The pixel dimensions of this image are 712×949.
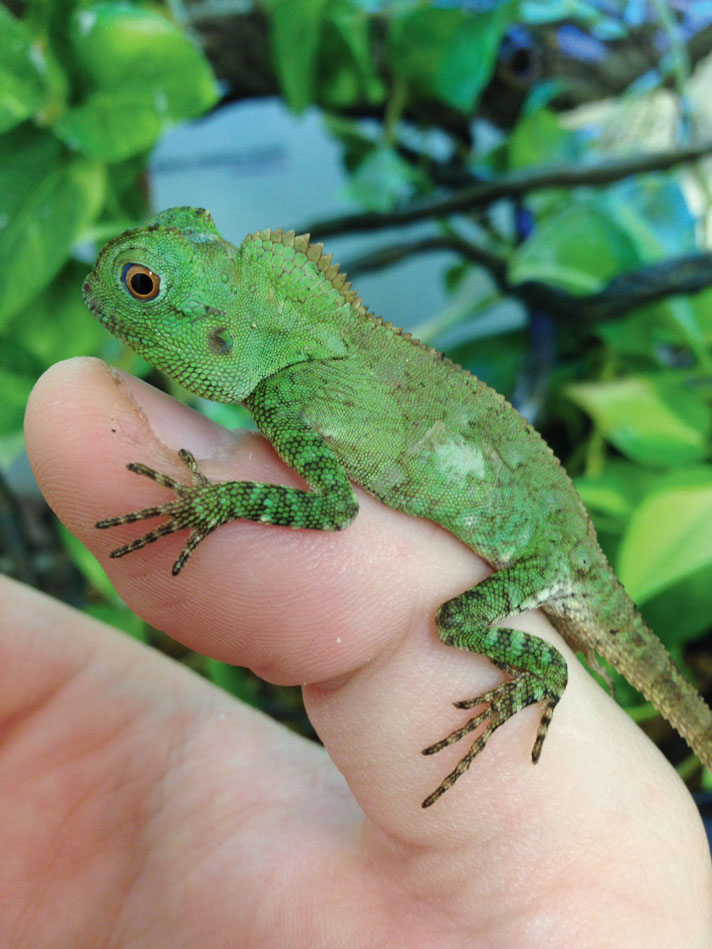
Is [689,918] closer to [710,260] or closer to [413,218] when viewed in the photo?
[710,260]

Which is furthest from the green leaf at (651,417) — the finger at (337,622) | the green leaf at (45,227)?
the green leaf at (45,227)

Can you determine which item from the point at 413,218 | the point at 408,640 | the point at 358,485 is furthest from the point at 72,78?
the point at 408,640

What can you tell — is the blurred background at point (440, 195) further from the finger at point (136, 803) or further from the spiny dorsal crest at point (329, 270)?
the finger at point (136, 803)

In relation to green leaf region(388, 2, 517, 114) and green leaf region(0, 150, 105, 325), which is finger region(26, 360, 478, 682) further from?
green leaf region(388, 2, 517, 114)

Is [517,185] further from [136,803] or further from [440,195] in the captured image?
[136,803]

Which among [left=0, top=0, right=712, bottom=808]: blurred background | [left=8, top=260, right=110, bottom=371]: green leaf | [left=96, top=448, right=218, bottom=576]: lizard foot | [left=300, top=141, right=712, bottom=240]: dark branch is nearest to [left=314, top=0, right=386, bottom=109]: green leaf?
[left=0, top=0, right=712, bottom=808]: blurred background

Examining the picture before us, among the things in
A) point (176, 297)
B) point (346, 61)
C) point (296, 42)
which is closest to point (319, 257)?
point (176, 297)

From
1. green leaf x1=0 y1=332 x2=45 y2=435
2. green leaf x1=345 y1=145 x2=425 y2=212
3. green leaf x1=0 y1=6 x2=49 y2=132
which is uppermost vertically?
green leaf x1=0 y1=6 x2=49 y2=132
